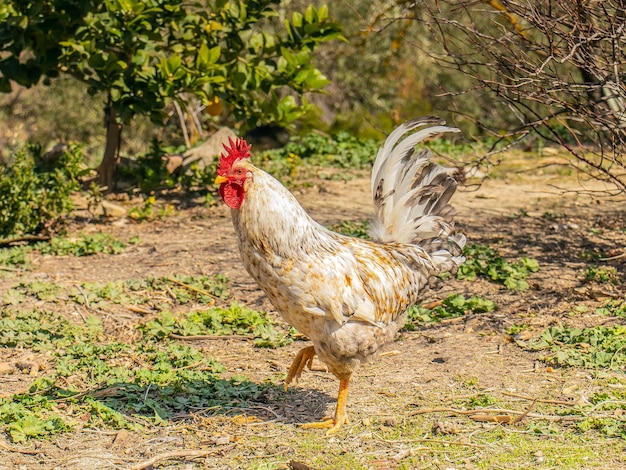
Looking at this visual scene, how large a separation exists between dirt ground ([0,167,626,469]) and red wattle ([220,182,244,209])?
4.33 ft

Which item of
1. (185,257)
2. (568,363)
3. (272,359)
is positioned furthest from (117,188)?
(568,363)

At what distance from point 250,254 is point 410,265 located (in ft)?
4.12

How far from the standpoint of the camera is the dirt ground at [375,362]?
4379 mm

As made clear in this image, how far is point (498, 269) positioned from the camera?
712cm

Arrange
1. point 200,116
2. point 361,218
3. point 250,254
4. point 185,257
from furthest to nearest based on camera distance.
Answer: point 200,116 → point 361,218 → point 185,257 → point 250,254

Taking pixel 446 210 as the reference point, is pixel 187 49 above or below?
above

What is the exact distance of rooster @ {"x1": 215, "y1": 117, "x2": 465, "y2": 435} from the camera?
4.45m

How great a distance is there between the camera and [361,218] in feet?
28.8

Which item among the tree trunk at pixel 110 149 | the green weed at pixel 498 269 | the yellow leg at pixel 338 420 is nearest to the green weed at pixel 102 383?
the yellow leg at pixel 338 420

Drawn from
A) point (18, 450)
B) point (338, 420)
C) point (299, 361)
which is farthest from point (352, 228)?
point (18, 450)

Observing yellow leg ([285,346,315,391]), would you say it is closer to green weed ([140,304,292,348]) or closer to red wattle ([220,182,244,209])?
green weed ([140,304,292,348])

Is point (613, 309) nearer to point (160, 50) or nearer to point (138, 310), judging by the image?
point (138, 310)

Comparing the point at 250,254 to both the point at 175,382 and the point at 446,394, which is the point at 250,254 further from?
the point at 446,394

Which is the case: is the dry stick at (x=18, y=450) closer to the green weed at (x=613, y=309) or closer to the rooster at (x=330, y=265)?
the rooster at (x=330, y=265)
